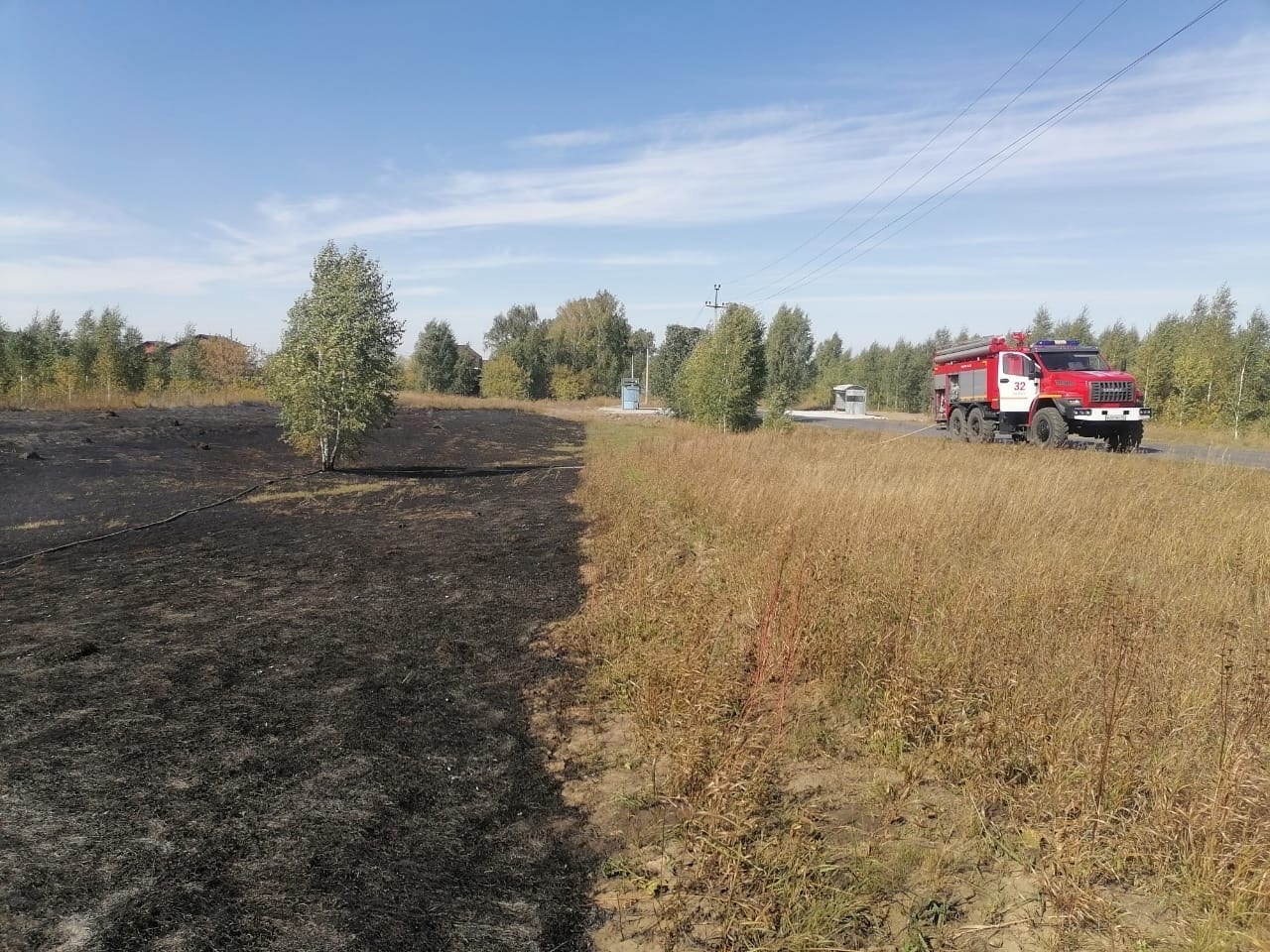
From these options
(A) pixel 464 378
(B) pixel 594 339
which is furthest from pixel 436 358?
(B) pixel 594 339

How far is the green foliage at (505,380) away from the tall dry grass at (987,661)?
5884cm

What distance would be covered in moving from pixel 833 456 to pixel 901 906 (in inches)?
440

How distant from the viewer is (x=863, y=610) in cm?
462

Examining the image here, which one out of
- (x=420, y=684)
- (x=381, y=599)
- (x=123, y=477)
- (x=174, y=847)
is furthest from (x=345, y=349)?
(x=174, y=847)

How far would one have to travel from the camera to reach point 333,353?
1542 cm

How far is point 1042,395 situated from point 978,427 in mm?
2674

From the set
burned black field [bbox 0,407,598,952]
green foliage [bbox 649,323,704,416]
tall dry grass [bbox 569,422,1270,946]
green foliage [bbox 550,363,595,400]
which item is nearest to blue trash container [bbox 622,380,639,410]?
green foliage [bbox 649,323,704,416]

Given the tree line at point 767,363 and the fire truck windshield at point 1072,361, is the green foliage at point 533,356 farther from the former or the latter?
the fire truck windshield at point 1072,361

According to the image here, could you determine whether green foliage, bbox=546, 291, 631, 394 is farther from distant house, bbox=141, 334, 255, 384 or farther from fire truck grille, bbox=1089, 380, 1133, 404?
fire truck grille, bbox=1089, 380, 1133, 404

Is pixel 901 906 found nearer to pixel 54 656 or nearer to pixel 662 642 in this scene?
pixel 662 642

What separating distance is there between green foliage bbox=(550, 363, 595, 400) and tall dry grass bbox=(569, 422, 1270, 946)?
2462 inches

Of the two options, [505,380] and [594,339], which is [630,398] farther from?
[594,339]

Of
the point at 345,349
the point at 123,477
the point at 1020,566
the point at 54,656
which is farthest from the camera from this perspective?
the point at 345,349

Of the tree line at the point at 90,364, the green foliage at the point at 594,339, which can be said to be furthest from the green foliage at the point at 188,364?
the green foliage at the point at 594,339
